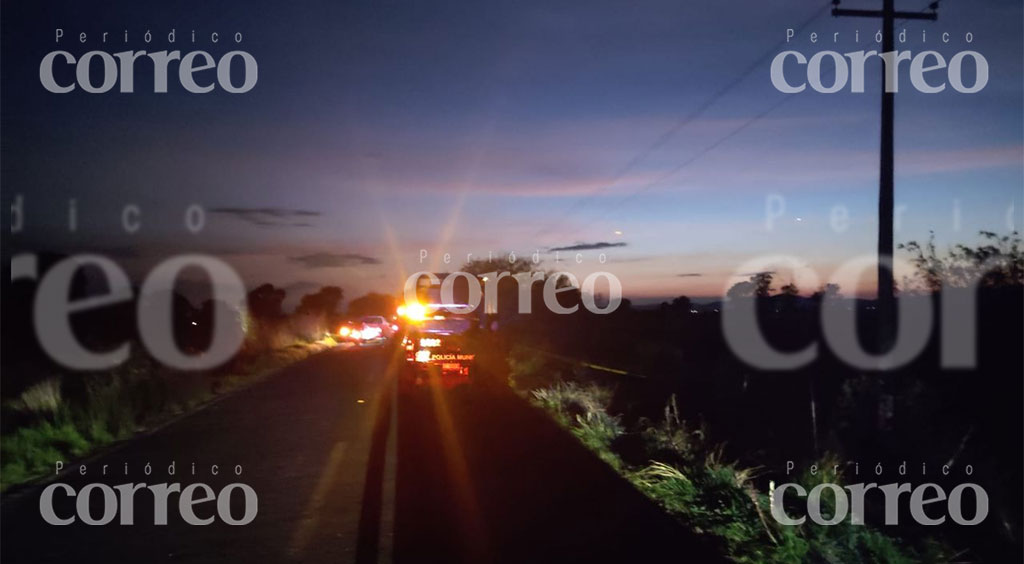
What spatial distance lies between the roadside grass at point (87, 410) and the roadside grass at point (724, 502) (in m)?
7.82

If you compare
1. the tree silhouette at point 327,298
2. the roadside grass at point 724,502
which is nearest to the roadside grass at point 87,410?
the roadside grass at point 724,502

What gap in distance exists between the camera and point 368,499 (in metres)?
11.0

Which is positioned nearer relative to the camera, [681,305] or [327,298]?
[681,305]

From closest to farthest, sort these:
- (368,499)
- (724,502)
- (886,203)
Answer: (724,502)
(368,499)
(886,203)

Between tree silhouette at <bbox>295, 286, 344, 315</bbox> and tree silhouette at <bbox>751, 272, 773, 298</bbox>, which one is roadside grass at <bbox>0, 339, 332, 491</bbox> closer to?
tree silhouette at <bbox>751, 272, 773, 298</bbox>

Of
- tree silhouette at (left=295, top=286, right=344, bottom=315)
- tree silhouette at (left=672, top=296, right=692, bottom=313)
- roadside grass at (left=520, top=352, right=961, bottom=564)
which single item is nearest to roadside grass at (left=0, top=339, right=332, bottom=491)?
roadside grass at (left=520, top=352, right=961, bottom=564)

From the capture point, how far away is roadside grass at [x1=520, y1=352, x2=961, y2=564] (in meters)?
8.60

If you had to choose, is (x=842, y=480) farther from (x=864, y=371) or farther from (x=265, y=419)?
(x=265, y=419)

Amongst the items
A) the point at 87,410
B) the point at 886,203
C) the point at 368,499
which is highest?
the point at 886,203

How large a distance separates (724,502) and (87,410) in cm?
1184

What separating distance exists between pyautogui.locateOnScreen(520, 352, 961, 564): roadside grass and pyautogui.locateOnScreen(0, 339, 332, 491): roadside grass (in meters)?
7.82

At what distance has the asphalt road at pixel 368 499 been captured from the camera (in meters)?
8.72

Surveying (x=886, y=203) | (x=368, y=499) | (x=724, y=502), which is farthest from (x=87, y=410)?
(x=886, y=203)

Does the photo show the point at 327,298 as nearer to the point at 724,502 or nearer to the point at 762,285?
the point at 762,285
